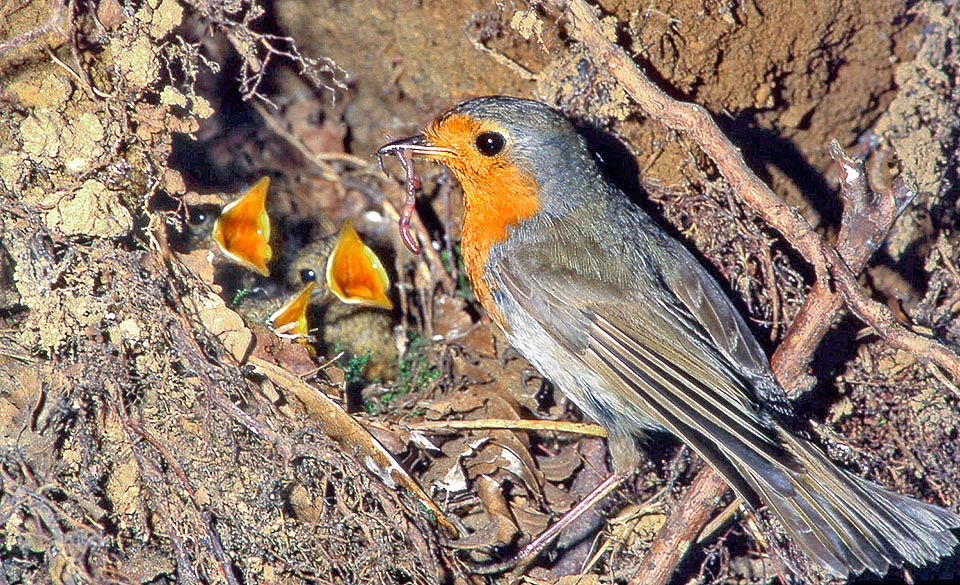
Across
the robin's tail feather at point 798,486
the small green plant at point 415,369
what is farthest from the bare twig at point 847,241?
the small green plant at point 415,369

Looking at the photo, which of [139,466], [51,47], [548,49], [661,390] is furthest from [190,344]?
[548,49]

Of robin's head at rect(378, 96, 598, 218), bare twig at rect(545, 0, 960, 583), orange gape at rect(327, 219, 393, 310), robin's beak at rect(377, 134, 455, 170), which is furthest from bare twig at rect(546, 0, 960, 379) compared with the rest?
orange gape at rect(327, 219, 393, 310)

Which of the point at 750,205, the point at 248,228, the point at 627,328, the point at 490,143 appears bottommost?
the point at 248,228

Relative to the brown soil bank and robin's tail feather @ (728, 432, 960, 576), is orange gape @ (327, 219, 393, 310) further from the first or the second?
robin's tail feather @ (728, 432, 960, 576)

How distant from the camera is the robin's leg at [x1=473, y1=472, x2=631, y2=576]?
3.44 m

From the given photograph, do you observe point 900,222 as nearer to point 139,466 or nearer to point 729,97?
point 729,97

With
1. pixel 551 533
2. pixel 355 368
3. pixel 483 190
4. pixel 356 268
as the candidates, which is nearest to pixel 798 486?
pixel 551 533

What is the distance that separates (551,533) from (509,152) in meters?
1.67

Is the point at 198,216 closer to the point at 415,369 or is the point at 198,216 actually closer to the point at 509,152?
the point at 415,369

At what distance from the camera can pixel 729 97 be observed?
4.16m

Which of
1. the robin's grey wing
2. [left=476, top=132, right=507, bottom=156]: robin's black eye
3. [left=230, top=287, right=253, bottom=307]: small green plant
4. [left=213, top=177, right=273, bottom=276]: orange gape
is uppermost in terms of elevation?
[left=476, top=132, right=507, bottom=156]: robin's black eye

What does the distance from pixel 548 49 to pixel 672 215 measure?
103 centimetres

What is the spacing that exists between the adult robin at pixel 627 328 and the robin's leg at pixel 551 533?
7cm

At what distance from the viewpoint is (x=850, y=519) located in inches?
121
